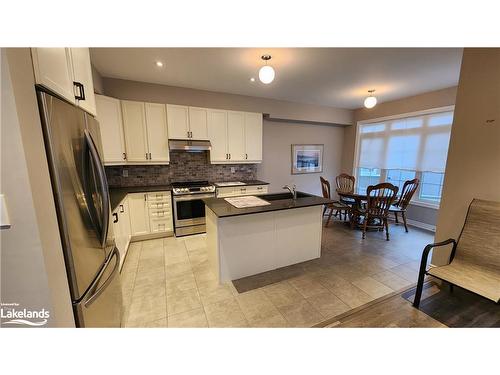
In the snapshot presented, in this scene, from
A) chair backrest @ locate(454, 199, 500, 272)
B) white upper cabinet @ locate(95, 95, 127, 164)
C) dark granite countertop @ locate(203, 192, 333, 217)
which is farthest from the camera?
white upper cabinet @ locate(95, 95, 127, 164)

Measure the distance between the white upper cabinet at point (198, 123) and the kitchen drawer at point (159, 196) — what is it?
3.70 ft

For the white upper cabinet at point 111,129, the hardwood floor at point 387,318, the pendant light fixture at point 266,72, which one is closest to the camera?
the hardwood floor at point 387,318

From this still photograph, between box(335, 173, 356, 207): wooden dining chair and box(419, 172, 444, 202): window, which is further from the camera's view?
box(335, 173, 356, 207): wooden dining chair

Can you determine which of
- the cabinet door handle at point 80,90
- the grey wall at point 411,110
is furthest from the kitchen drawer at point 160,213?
the grey wall at point 411,110

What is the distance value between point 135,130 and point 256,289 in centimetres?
308

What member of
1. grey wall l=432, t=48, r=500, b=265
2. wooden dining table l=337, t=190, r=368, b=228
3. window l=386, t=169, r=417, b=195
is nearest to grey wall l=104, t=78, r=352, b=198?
window l=386, t=169, r=417, b=195

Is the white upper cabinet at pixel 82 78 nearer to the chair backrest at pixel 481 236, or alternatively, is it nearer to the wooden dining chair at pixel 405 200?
the chair backrest at pixel 481 236

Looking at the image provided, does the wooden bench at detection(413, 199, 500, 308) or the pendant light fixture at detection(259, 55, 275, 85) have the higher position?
the pendant light fixture at detection(259, 55, 275, 85)

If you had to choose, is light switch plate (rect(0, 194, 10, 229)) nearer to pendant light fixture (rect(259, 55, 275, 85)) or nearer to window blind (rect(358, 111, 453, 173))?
pendant light fixture (rect(259, 55, 275, 85))

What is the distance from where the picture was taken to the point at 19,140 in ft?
2.29

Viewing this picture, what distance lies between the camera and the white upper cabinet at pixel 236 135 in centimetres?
393

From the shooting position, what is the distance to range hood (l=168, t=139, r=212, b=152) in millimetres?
3450

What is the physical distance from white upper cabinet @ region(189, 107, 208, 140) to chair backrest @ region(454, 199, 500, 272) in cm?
375

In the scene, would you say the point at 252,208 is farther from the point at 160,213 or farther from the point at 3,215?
the point at 160,213
